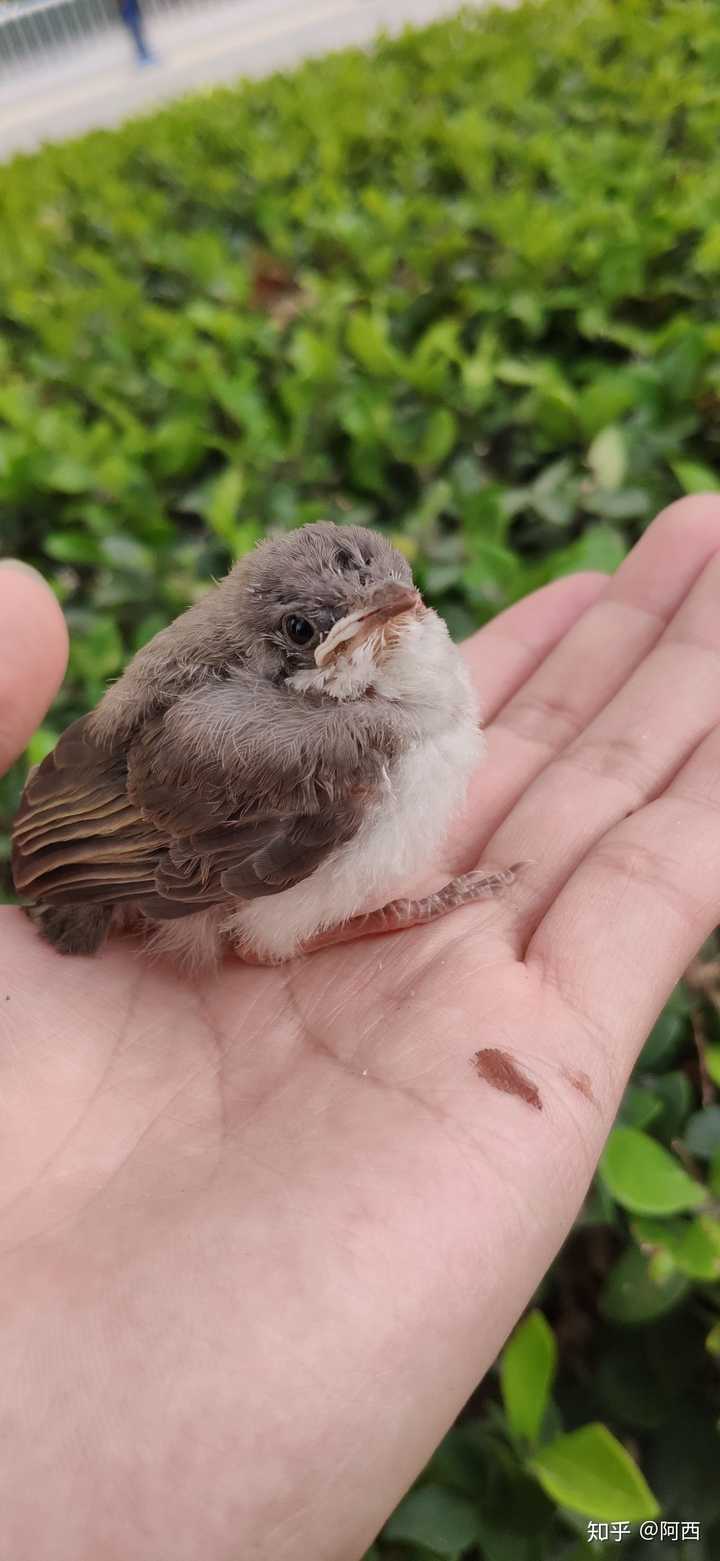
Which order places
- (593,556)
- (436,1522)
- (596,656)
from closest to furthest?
(436,1522)
(596,656)
(593,556)

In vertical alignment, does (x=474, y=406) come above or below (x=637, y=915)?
above

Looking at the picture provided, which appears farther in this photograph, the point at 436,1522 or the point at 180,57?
the point at 180,57

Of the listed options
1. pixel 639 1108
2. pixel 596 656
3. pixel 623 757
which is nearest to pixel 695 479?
pixel 596 656

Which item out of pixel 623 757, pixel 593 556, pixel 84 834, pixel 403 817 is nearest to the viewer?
pixel 403 817

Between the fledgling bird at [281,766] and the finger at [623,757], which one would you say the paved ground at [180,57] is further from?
the fledgling bird at [281,766]

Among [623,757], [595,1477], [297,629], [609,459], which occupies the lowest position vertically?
[595,1477]

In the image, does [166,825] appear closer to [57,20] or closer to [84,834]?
[84,834]

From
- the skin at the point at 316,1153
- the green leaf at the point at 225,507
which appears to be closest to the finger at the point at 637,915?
the skin at the point at 316,1153
